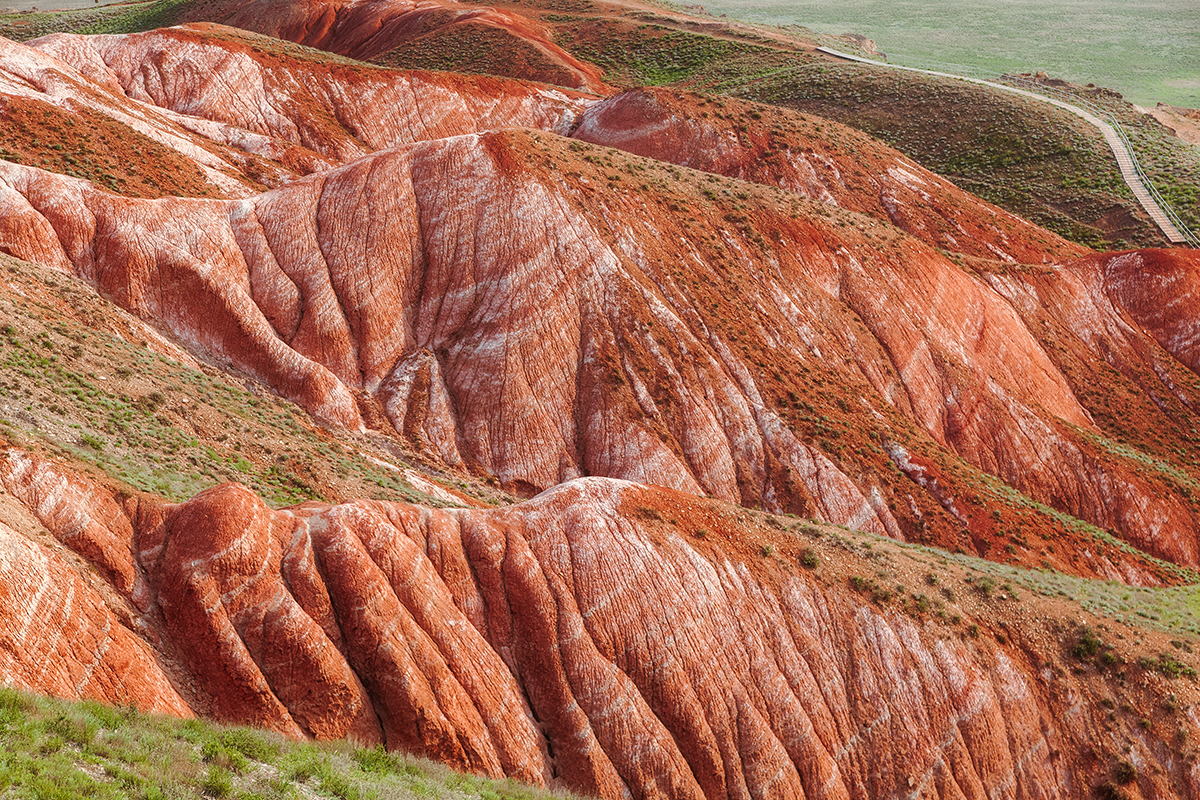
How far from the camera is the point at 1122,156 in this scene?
79375 millimetres

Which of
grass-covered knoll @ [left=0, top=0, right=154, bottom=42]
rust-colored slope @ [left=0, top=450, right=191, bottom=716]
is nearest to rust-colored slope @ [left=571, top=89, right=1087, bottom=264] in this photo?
rust-colored slope @ [left=0, top=450, right=191, bottom=716]

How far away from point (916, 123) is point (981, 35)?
3769 inches

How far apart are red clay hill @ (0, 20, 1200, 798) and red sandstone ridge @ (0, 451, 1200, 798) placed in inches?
3.6

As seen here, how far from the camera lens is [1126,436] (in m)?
49.7

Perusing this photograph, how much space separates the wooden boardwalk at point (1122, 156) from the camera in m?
71.4

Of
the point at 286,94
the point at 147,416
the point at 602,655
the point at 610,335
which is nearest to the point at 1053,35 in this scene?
the point at 286,94

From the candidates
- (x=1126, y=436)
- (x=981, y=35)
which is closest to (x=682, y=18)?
(x=981, y=35)

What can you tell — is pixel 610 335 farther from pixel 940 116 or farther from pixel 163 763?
pixel 940 116

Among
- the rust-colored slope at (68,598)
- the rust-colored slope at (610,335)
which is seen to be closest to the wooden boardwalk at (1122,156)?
the rust-colored slope at (610,335)

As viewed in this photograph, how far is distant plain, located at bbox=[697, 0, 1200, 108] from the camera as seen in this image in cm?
13925

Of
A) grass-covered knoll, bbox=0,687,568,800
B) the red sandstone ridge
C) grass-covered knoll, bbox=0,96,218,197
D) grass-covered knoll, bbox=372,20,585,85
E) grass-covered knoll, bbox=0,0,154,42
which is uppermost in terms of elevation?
grass-covered knoll, bbox=0,0,154,42

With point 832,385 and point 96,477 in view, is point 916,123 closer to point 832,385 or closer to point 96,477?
point 832,385

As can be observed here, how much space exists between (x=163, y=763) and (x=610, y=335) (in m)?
29.9

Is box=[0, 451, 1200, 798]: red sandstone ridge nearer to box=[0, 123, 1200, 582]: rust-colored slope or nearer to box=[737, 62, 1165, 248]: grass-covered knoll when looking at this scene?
box=[0, 123, 1200, 582]: rust-colored slope
